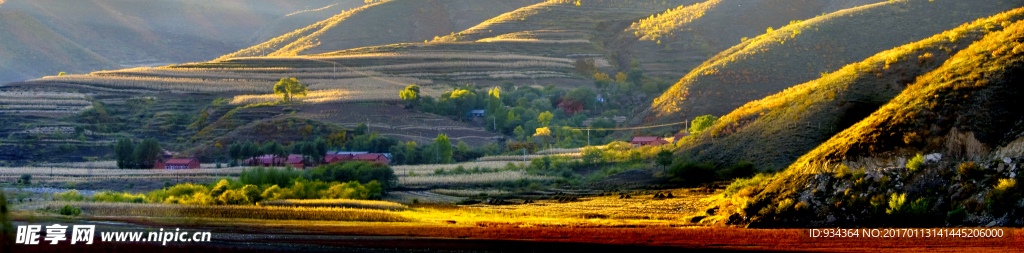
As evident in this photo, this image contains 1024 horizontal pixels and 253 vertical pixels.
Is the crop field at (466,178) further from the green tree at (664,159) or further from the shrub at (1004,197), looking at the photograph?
the shrub at (1004,197)

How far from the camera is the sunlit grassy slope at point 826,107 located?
96.8 ft

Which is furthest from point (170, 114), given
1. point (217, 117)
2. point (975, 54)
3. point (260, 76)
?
point (975, 54)

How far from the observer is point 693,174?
31188 millimetres

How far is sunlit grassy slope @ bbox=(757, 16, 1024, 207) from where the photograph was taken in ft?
62.5

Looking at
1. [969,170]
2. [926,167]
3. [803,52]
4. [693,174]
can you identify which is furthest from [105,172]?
[803,52]

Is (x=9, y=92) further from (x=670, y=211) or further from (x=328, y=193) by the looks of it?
(x=670, y=211)

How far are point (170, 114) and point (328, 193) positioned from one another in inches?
1407

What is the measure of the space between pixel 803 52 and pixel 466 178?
35653 millimetres

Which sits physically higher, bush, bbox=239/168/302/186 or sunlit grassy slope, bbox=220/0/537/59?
sunlit grassy slope, bbox=220/0/537/59

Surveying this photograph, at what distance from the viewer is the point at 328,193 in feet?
98.3

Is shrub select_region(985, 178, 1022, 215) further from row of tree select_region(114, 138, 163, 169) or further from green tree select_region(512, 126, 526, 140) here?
green tree select_region(512, 126, 526, 140)

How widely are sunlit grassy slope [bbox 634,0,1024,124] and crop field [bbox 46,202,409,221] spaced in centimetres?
3914

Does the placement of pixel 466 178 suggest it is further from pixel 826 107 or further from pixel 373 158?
pixel 826 107

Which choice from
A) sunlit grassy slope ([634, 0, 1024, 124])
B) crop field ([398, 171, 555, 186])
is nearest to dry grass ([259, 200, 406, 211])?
crop field ([398, 171, 555, 186])
